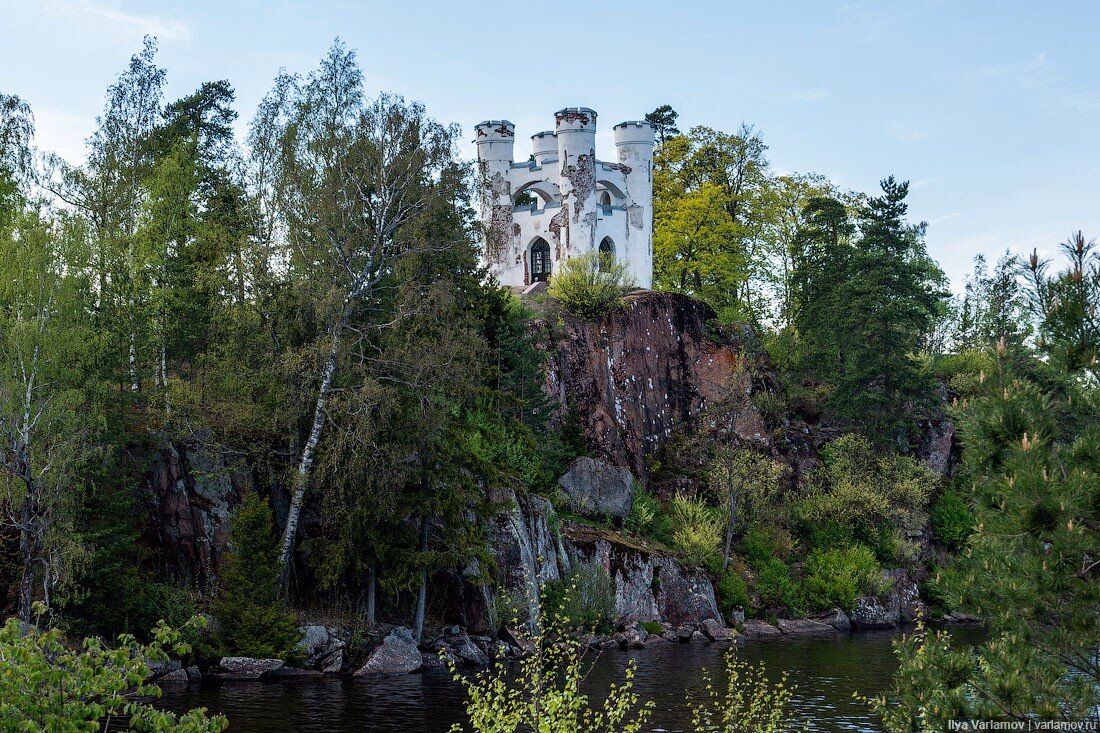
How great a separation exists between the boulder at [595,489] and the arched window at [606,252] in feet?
42.0

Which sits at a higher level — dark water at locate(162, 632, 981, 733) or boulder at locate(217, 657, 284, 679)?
boulder at locate(217, 657, 284, 679)

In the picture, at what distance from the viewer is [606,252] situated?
56094 mm

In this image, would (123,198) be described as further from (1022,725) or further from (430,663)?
(1022,725)

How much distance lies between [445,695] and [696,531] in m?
20.0

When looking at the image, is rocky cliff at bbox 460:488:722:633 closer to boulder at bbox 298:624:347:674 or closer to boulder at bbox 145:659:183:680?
boulder at bbox 298:624:347:674

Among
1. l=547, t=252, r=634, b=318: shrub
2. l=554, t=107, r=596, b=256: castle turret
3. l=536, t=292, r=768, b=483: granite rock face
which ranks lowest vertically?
l=536, t=292, r=768, b=483: granite rock face

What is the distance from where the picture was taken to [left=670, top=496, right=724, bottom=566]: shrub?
4378 cm

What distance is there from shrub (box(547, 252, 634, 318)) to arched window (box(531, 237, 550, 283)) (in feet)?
17.1

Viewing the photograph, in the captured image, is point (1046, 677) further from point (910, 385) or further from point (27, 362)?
point (910, 385)

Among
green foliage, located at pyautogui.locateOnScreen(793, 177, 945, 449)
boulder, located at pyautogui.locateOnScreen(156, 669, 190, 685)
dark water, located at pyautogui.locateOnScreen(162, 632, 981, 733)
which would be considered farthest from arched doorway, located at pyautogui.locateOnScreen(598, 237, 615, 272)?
boulder, located at pyautogui.locateOnScreen(156, 669, 190, 685)

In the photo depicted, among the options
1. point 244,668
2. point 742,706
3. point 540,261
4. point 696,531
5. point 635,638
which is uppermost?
point 540,261

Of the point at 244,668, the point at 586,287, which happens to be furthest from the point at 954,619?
the point at 244,668

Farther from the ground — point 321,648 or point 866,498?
point 866,498

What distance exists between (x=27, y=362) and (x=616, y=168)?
36.3 metres
